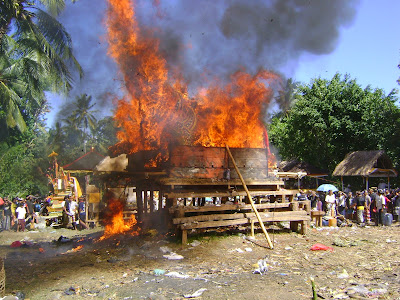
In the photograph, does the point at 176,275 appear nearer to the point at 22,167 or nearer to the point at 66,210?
the point at 66,210

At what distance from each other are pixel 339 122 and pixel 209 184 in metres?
18.6

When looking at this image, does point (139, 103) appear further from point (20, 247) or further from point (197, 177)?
point (20, 247)

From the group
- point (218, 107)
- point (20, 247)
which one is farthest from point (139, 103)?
point (20, 247)

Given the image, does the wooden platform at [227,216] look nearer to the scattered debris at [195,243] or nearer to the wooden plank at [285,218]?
the wooden plank at [285,218]

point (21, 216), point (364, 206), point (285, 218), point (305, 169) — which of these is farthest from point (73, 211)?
point (305, 169)

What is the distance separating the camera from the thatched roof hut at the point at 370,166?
69.8 feet

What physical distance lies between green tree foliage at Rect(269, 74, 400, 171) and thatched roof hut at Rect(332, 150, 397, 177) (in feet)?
6.04

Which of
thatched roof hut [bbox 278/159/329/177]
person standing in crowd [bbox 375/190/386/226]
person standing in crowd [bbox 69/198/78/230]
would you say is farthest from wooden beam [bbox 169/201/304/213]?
thatched roof hut [bbox 278/159/329/177]

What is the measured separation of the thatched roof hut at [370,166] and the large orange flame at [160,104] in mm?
11409

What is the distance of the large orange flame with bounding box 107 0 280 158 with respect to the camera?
12.1m

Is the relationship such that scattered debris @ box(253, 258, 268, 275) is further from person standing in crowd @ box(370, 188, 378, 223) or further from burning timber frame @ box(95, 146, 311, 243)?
person standing in crowd @ box(370, 188, 378, 223)

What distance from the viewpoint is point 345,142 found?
1035 inches

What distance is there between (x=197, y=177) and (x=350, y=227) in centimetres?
768

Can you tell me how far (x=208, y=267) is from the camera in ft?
25.4
